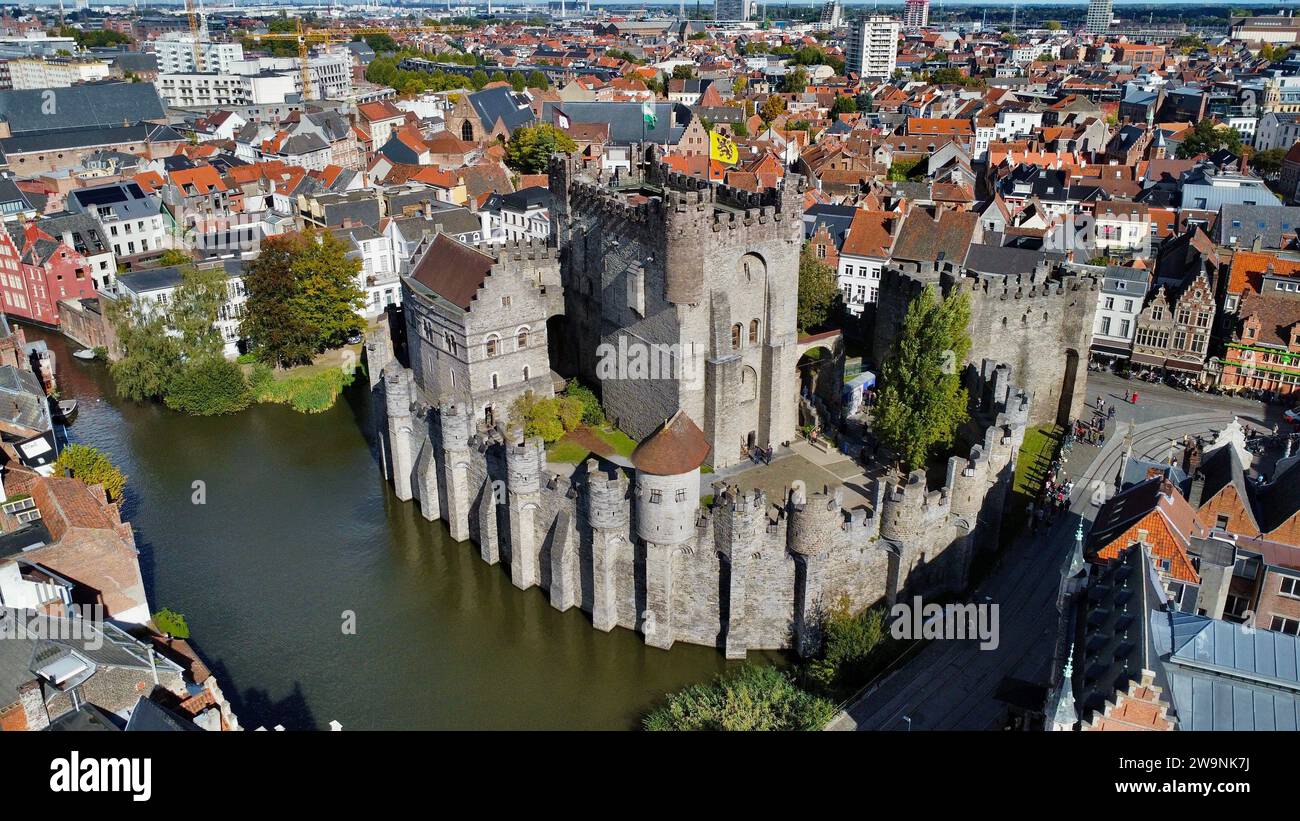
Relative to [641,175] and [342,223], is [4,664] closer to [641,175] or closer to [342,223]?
[641,175]

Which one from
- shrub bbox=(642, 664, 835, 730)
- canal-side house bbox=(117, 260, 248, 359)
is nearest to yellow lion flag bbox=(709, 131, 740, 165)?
canal-side house bbox=(117, 260, 248, 359)

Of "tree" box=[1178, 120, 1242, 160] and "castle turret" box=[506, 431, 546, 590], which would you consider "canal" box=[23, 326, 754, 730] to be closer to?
"castle turret" box=[506, 431, 546, 590]

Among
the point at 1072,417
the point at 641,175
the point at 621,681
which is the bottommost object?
the point at 621,681

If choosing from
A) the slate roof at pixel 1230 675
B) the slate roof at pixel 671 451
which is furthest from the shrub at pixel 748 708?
the slate roof at pixel 1230 675

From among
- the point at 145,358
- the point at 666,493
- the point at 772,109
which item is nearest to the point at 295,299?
the point at 145,358

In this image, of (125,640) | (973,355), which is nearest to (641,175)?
(973,355)

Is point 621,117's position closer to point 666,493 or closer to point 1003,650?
point 666,493
